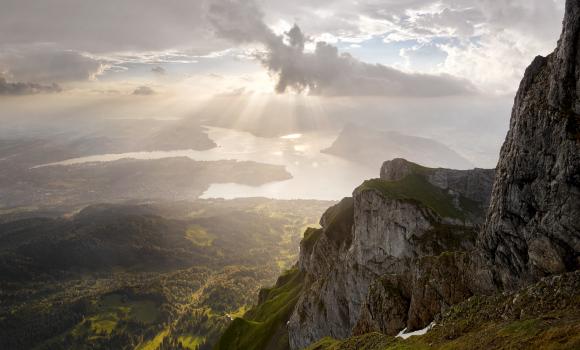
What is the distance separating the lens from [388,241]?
7212 cm

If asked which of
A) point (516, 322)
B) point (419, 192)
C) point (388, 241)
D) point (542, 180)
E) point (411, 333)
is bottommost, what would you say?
point (411, 333)

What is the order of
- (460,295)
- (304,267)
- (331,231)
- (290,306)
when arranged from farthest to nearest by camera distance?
(304,267)
(290,306)
(331,231)
(460,295)

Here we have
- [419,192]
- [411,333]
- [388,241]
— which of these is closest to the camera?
[411,333]

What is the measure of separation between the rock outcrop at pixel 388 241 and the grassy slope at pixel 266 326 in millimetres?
11403

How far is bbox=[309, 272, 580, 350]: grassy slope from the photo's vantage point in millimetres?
24250

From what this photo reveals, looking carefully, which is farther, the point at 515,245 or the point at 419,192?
the point at 419,192

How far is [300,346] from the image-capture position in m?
90.6

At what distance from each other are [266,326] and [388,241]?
53.6m

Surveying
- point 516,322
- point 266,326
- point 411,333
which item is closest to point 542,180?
point 516,322

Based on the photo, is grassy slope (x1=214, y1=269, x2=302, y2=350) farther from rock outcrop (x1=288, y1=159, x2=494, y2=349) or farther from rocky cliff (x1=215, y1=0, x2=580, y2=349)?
rocky cliff (x1=215, y1=0, x2=580, y2=349)

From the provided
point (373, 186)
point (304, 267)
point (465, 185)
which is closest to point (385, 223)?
point (373, 186)

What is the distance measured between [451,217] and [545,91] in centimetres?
3641

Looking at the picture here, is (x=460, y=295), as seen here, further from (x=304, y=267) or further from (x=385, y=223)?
(x=304, y=267)

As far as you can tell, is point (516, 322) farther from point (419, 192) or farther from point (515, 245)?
point (419, 192)
